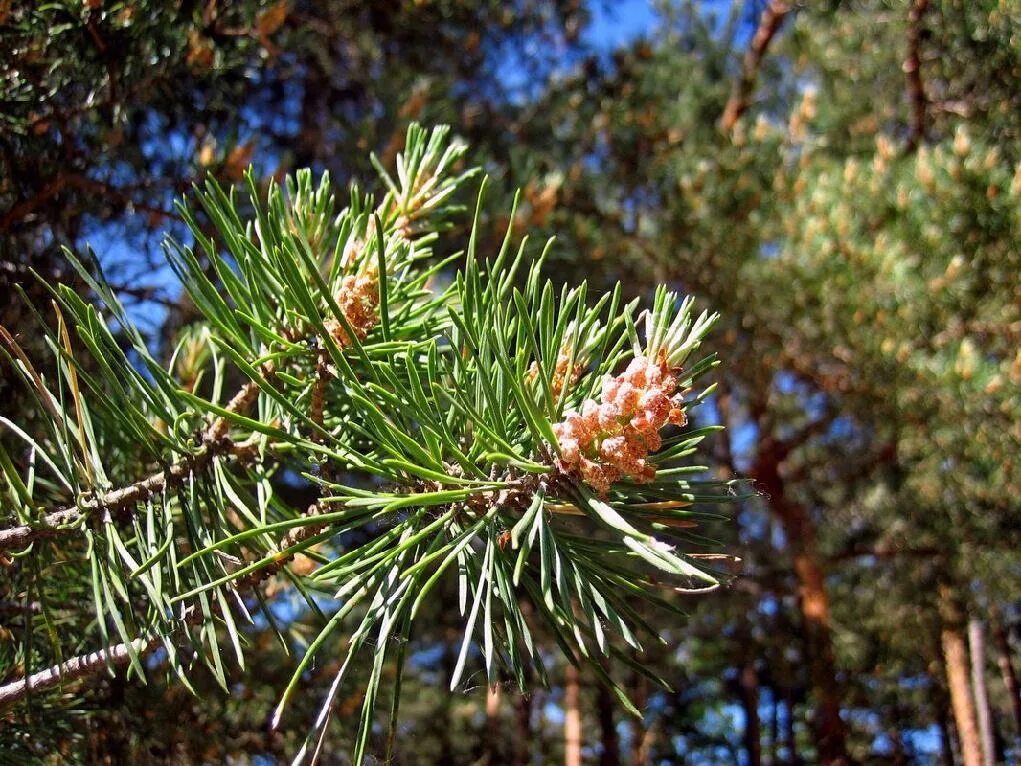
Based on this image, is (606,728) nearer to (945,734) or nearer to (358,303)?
(945,734)

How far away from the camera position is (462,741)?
18.3 ft

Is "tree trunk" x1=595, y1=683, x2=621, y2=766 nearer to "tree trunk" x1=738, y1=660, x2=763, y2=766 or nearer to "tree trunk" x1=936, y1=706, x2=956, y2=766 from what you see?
"tree trunk" x1=738, y1=660, x2=763, y2=766

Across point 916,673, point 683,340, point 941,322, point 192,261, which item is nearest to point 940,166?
point 941,322

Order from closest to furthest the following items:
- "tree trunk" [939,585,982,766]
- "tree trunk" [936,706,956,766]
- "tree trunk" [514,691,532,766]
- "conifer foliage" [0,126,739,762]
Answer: "conifer foliage" [0,126,739,762]
"tree trunk" [939,585,982,766]
"tree trunk" [514,691,532,766]
"tree trunk" [936,706,956,766]

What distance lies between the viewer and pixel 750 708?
16.1 feet

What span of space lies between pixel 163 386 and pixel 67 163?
0.82 metres

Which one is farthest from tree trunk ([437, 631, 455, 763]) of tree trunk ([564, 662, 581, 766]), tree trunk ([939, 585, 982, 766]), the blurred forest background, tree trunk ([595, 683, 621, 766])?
tree trunk ([939, 585, 982, 766])

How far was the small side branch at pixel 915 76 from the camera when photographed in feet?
9.37

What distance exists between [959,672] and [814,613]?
1.47 metres

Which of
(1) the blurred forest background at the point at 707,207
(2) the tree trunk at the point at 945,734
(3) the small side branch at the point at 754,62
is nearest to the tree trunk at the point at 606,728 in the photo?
(1) the blurred forest background at the point at 707,207

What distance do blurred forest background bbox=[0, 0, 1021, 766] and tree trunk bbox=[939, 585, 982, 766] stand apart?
2cm

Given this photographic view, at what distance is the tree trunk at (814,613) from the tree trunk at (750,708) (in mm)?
808

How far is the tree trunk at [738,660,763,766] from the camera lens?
14.7 ft

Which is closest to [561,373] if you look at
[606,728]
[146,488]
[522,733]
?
[146,488]
